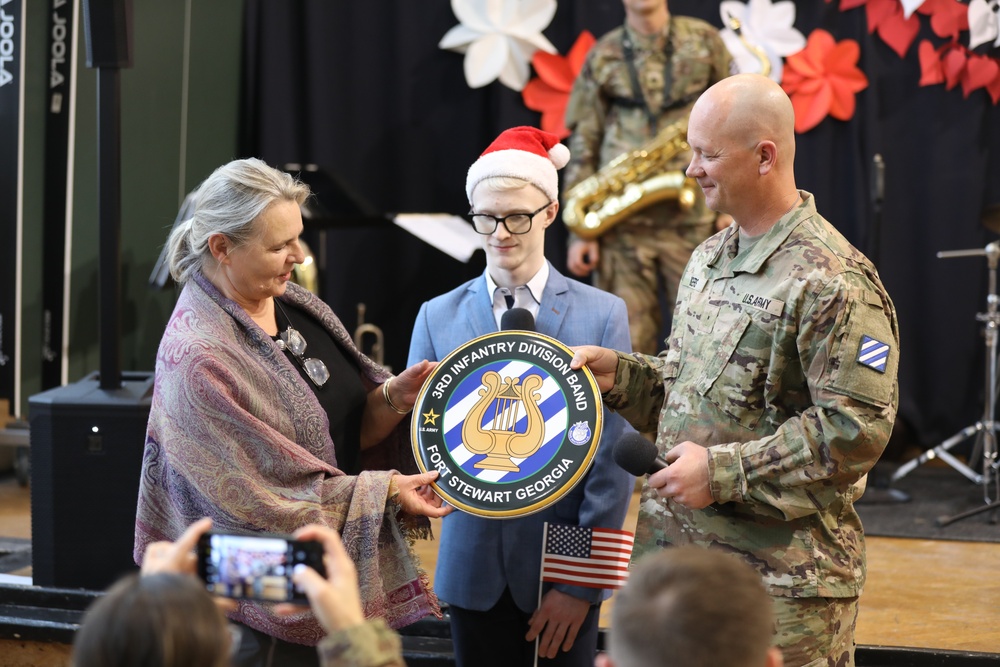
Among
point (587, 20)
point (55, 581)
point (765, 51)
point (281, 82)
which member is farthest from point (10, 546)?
point (765, 51)

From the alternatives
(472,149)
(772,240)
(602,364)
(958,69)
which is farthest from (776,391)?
(472,149)

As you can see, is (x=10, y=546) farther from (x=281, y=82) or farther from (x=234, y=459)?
(x=281, y=82)

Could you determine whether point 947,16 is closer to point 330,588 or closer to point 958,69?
point 958,69

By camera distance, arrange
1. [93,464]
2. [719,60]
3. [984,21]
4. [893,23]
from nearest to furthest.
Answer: [93,464], [719,60], [984,21], [893,23]

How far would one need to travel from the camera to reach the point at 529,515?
7.99 feet

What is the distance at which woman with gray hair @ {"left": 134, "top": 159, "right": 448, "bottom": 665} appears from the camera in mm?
2133

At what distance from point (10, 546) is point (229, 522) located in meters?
2.47

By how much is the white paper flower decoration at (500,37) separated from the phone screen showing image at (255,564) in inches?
192

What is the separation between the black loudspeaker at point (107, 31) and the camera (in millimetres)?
3441

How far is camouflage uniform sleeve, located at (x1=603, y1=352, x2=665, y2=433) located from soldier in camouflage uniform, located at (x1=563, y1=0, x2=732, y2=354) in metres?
2.75

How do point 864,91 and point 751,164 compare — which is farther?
point 864,91

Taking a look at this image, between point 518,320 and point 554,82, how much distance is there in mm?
3964

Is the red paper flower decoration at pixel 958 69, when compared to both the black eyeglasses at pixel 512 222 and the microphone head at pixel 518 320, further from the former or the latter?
the microphone head at pixel 518 320

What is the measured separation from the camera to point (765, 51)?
5855mm
